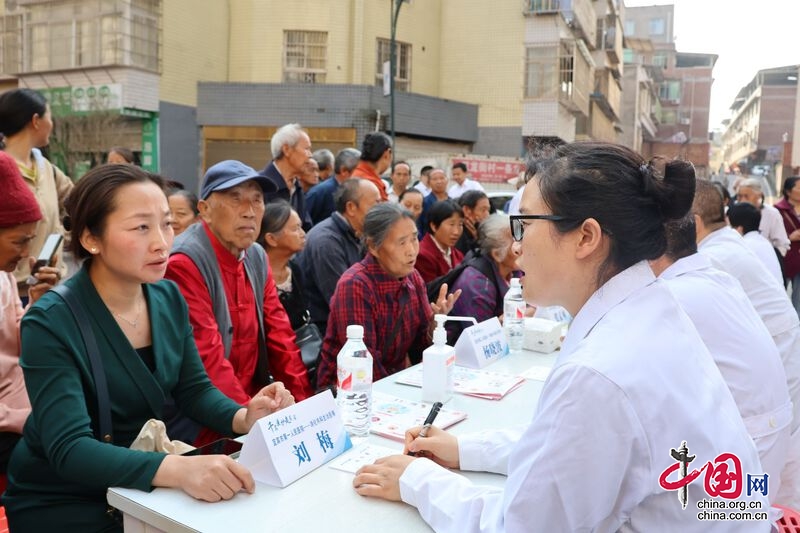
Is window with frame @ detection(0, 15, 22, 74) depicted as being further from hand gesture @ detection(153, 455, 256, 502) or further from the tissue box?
hand gesture @ detection(153, 455, 256, 502)

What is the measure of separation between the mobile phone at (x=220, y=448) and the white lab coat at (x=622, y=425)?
2.81 ft

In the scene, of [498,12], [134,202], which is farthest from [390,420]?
[498,12]

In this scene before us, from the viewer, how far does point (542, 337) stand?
3.39 m

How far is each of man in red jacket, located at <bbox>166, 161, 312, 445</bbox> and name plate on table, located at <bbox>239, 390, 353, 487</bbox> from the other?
0.83 metres

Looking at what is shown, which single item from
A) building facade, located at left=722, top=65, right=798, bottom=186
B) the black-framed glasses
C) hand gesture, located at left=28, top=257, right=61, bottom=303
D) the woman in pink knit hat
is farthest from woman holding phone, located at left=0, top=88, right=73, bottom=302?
building facade, located at left=722, top=65, right=798, bottom=186

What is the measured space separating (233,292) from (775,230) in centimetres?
726

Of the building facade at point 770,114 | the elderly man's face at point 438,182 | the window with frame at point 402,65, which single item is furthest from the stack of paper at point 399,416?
the building facade at point 770,114

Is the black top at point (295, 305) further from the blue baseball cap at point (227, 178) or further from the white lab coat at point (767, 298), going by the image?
the white lab coat at point (767, 298)

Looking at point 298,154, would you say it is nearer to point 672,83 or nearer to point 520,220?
point 520,220

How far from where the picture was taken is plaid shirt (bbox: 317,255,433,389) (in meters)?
3.18

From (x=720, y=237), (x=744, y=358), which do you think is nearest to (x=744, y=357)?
(x=744, y=358)

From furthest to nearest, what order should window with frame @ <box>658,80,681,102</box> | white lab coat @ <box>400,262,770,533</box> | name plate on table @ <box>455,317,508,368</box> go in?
window with frame @ <box>658,80,681,102</box> → name plate on table @ <box>455,317,508,368</box> → white lab coat @ <box>400,262,770,533</box>

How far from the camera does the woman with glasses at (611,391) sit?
1138 millimetres

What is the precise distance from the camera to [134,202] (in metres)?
2.09
